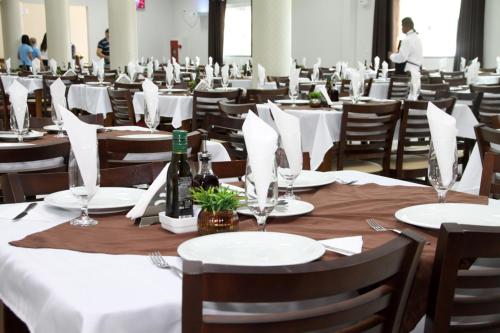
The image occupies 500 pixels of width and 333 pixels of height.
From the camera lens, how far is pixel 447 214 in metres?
1.77

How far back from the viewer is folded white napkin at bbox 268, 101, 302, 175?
1923mm

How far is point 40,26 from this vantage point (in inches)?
821

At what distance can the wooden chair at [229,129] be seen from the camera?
12.1 feet

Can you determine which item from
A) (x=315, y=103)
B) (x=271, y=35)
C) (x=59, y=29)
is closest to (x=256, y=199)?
(x=315, y=103)

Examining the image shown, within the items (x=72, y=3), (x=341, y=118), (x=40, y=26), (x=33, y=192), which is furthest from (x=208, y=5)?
(x=33, y=192)

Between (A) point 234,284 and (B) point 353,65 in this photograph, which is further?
(B) point 353,65

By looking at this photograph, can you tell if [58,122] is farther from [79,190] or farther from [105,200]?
[79,190]

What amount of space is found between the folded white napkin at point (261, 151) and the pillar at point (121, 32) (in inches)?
456

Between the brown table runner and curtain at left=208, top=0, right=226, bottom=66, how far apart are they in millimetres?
17506

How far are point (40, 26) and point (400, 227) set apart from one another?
68.3 feet

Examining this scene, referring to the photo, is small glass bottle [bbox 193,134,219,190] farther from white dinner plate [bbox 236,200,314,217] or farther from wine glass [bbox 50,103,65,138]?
wine glass [bbox 50,103,65,138]

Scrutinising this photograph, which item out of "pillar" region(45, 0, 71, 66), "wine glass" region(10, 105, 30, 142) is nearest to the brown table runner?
"wine glass" region(10, 105, 30, 142)

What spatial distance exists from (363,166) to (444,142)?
107 inches

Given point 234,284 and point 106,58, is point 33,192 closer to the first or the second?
point 234,284
